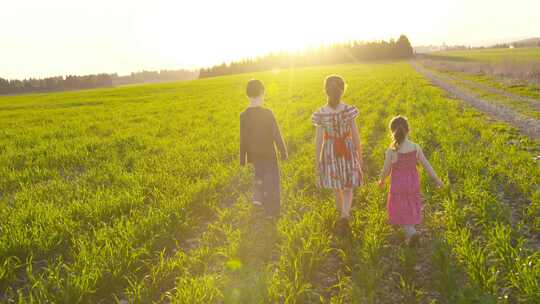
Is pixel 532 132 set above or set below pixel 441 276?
above

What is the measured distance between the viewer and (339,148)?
4.78 m

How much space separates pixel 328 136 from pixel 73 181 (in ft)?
21.1

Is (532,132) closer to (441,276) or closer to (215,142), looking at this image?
(441,276)

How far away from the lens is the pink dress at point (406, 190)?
4.30 m

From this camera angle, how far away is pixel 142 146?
11617 mm

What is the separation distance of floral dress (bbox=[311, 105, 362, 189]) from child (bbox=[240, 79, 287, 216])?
917mm

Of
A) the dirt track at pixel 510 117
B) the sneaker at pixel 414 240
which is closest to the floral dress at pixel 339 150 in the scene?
the sneaker at pixel 414 240

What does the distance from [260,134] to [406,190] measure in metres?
2.46

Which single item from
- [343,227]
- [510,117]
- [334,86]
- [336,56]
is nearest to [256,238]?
[343,227]

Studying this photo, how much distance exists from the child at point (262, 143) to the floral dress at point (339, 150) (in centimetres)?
92

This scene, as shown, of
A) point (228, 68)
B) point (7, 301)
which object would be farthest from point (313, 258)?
point (228, 68)

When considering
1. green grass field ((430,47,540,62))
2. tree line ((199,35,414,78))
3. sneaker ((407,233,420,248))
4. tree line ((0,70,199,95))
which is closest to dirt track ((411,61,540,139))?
sneaker ((407,233,420,248))

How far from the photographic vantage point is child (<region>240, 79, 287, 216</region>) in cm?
540

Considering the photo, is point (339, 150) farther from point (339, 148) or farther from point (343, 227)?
point (343, 227)
